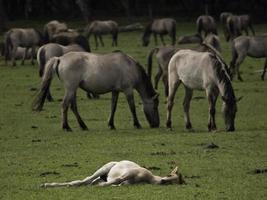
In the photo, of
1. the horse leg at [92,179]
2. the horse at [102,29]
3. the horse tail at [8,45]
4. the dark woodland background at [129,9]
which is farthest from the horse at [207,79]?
the dark woodland background at [129,9]

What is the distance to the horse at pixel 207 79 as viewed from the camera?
1842 cm

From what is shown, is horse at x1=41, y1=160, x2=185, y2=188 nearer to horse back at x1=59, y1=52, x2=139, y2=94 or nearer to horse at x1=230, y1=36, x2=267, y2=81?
horse back at x1=59, y1=52, x2=139, y2=94

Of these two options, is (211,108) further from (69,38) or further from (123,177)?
(69,38)

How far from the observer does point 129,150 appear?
628 inches

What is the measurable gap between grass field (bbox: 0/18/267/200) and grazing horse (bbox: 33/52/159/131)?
1.69ft

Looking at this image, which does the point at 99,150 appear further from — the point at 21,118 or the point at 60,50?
the point at 60,50

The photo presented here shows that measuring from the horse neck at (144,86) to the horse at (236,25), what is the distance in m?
27.1

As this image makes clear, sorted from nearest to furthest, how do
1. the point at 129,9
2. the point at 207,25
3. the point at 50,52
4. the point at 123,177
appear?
the point at 123,177, the point at 50,52, the point at 207,25, the point at 129,9

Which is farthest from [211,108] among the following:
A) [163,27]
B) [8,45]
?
[163,27]

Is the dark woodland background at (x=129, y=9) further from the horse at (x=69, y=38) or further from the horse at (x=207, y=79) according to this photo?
the horse at (x=207, y=79)

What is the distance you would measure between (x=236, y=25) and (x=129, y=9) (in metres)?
14.7

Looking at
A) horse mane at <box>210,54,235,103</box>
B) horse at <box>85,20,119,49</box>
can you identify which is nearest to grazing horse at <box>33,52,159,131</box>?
horse mane at <box>210,54,235,103</box>

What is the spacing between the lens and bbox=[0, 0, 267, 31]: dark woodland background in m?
63.1

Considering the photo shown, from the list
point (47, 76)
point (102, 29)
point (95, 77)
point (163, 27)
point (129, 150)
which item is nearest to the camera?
point (129, 150)
